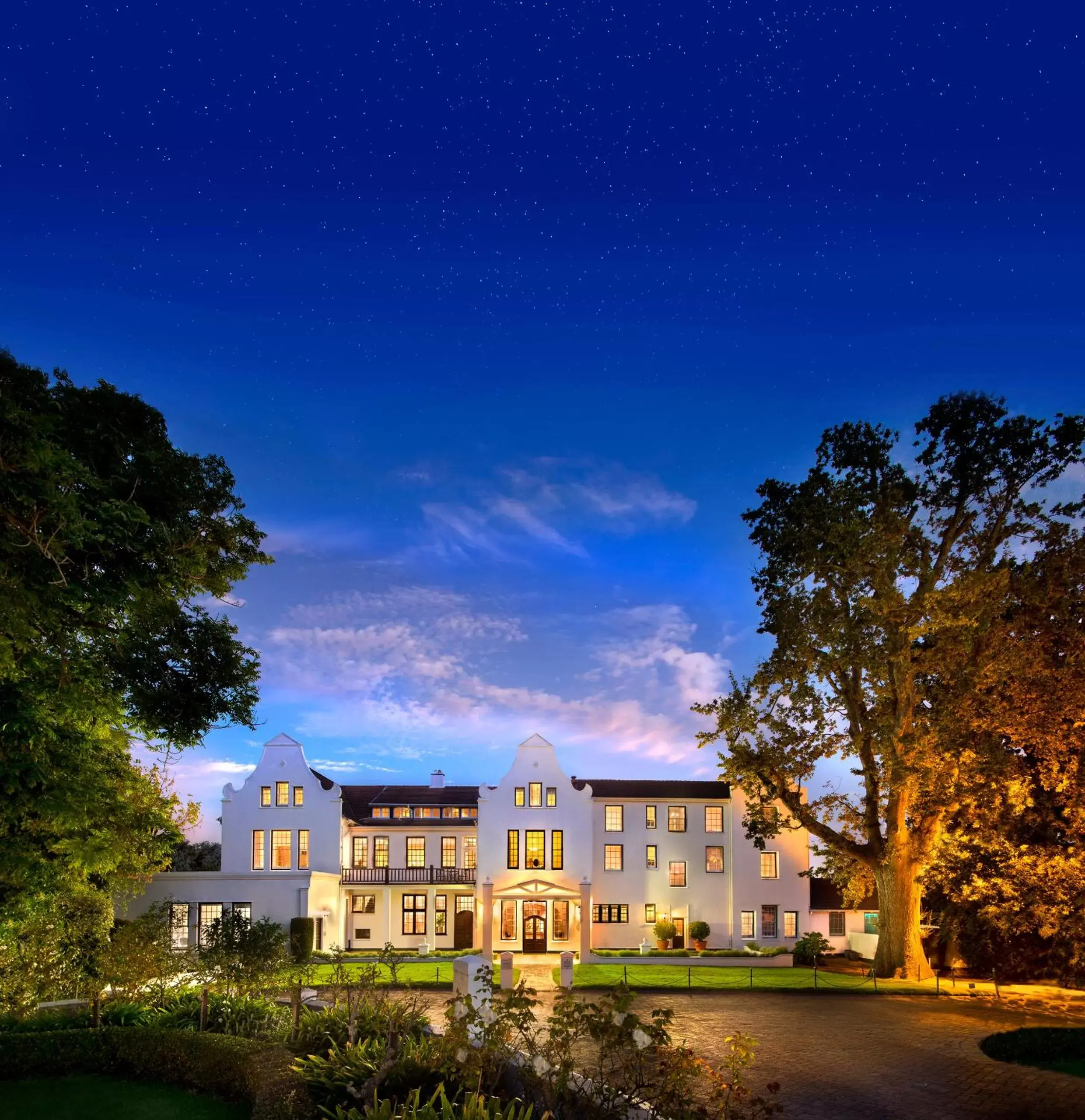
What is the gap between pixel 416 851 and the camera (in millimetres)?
46188

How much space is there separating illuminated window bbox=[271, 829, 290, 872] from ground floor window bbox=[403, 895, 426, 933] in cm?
560

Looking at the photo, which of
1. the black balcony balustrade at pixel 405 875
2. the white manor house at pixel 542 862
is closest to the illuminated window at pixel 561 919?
the white manor house at pixel 542 862

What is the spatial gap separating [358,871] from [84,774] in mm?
30528

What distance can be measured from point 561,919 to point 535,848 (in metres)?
3.16

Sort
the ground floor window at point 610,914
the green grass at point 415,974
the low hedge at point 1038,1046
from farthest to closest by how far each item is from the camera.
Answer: the ground floor window at point 610,914
the green grass at point 415,974
the low hedge at point 1038,1046

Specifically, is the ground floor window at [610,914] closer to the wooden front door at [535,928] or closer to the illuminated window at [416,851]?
the wooden front door at [535,928]

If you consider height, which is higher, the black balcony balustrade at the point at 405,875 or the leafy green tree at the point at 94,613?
the leafy green tree at the point at 94,613

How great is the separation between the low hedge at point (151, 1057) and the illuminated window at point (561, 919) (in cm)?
2840

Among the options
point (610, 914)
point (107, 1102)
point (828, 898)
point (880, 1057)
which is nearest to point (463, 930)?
point (610, 914)

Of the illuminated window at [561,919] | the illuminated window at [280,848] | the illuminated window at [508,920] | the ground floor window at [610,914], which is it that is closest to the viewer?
the illuminated window at [561,919]

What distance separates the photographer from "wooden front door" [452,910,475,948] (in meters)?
44.6

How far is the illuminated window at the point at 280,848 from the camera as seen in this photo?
43750 millimetres

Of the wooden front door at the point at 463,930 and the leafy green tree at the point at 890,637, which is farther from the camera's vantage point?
the wooden front door at the point at 463,930

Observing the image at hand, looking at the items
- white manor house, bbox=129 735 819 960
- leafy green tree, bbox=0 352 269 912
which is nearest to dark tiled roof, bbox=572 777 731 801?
white manor house, bbox=129 735 819 960
